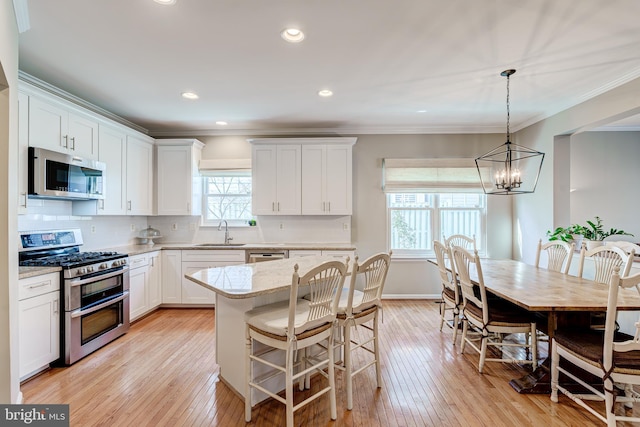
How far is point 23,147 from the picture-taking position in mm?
2635

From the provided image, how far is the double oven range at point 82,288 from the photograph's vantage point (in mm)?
2705

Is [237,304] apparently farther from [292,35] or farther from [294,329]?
[292,35]

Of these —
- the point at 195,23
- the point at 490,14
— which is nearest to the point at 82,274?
the point at 195,23

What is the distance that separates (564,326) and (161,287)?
179 inches

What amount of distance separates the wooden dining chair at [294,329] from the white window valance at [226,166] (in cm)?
309

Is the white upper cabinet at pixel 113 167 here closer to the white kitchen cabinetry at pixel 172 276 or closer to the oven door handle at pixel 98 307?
the white kitchen cabinetry at pixel 172 276

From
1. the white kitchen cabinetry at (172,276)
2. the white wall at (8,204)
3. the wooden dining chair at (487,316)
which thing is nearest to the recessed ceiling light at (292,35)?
the white wall at (8,204)

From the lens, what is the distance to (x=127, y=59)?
268cm

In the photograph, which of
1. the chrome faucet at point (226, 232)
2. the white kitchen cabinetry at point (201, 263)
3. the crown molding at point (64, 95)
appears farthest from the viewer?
the chrome faucet at point (226, 232)

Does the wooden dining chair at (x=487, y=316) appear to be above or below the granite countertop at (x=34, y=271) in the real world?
below

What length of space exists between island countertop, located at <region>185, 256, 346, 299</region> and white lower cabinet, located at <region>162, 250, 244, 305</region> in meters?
1.69

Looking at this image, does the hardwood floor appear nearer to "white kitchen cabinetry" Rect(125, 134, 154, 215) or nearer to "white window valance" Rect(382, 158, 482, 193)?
"white kitchen cabinetry" Rect(125, 134, 154, 215)

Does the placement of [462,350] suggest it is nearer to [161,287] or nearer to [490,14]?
[490,14]

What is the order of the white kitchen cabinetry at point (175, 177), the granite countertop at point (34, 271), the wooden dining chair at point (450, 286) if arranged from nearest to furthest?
1. the granite countertop at point (34, 271)
2. the wooden dining chair at point (450, 286)
3. the white kitchen cabinetry at point (175, 177)
